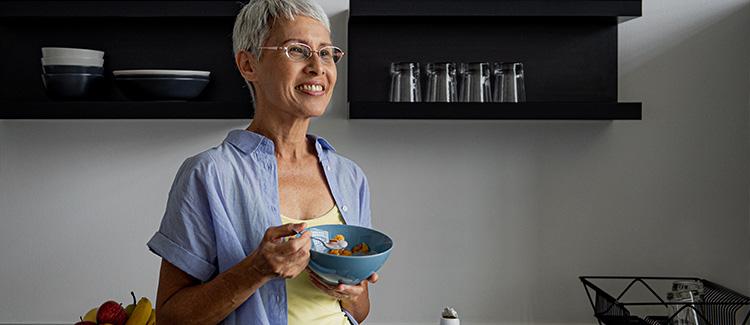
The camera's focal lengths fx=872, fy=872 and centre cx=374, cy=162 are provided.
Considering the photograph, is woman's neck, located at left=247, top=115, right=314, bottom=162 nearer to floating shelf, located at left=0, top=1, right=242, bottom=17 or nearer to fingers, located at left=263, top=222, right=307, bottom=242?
fingers, located at left=263, top=222, right=307, bottom=242

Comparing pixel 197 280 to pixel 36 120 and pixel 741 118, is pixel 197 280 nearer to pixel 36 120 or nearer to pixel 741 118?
pixel 36 120

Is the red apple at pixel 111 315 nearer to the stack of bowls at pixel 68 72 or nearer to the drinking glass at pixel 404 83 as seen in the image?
the stack of bowls at pixel 68 72

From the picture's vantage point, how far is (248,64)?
1.44 meters

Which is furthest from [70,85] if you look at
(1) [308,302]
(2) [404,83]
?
(1) [308,302]

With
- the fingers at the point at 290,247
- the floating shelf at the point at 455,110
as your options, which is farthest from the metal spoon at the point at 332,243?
the floating shelf at the point at 455,110

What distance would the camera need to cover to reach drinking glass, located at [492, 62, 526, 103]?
2139mm

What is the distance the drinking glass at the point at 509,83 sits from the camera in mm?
2139

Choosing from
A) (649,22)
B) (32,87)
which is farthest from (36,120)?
(649,22)

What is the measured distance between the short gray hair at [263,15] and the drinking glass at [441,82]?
754 millimetres

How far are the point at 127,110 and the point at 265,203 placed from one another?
86 cm

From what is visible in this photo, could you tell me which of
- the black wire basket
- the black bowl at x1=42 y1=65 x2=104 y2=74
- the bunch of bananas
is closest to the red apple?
the bunch of bananas

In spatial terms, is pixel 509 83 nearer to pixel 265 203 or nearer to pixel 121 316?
pixel 265 203

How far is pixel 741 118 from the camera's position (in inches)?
89.6

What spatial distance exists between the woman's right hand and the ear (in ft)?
1.00
